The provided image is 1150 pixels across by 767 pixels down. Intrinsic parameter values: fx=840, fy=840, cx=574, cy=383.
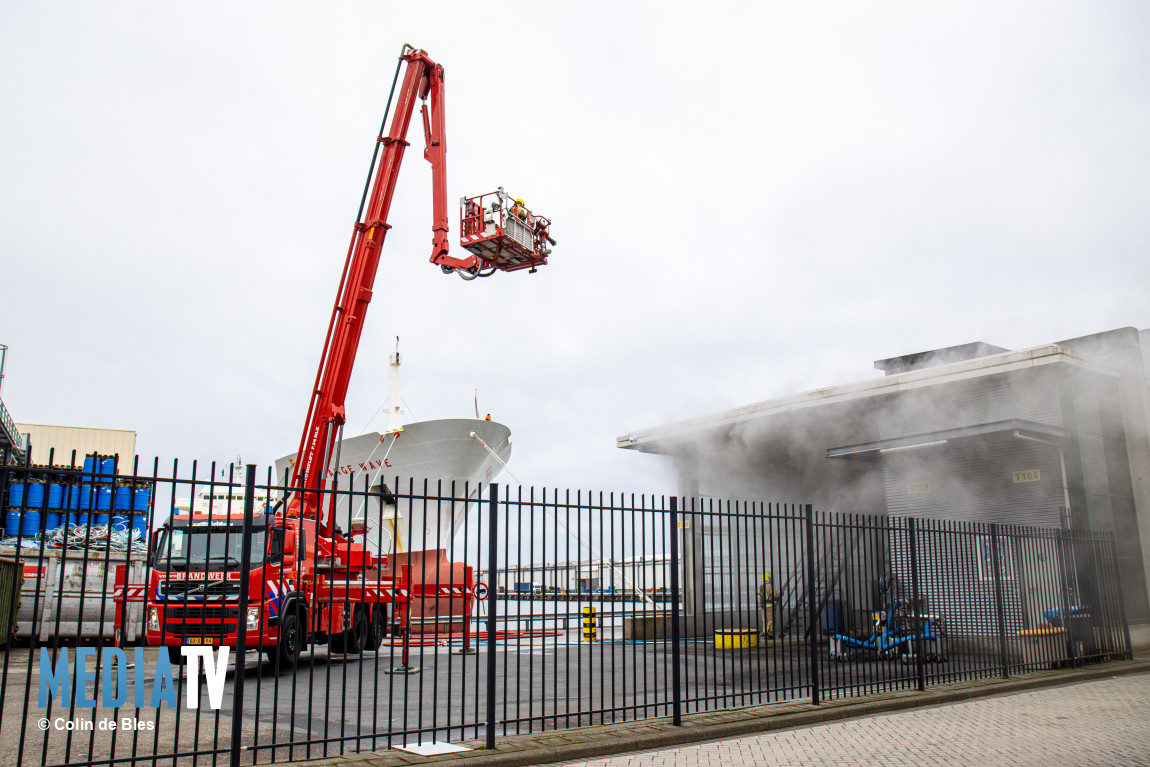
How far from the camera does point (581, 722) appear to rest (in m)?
7.87

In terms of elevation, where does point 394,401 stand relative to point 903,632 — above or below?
above

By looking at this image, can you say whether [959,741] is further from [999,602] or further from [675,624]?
[999,602]

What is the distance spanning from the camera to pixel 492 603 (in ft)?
22.1

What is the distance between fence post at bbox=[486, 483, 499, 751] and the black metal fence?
0.02m

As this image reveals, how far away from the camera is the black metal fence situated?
566 cm

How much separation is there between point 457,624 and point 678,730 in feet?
35.2

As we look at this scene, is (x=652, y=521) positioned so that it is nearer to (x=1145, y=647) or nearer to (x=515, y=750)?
(x=515, y=750)

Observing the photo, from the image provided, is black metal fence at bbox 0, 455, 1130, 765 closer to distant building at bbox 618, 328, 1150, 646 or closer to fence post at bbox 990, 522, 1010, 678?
fence post at bbox 990, 522, 1010, 678

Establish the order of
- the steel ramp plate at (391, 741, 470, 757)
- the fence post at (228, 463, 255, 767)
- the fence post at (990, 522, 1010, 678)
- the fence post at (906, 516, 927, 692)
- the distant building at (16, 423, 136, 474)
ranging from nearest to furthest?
the fence post at (228, 463, 255, 767), the steel ramp plate at (391, 741, 470, 757), the fence post at (906, 516, 927, 692), the fence post at (990, 522, 1010, 678), the distant building at (16, 423, 136, 474)

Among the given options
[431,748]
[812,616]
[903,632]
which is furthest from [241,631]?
[903,632]

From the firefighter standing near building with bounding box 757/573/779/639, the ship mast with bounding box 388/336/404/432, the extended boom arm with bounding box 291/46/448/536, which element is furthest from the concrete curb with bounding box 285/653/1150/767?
the ship mast with bounding box 388/336/404/432

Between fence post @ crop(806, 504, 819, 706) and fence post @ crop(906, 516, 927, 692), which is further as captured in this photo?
fence post @ crop(906, 516, 927, 692)

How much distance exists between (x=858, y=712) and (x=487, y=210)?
11.6m

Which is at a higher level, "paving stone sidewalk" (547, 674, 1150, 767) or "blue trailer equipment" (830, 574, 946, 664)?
"blue trailer equipment" (830, 574, 946, 664)
